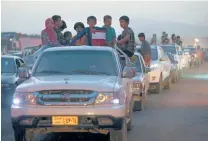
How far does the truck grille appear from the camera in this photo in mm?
8539

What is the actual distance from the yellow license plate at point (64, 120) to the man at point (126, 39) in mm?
5813

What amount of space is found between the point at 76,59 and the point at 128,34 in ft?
15.7

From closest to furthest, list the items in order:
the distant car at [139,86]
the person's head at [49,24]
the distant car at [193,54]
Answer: the distant car at [139,86] → the person's head at [49,24] → the distant car at [193,54]

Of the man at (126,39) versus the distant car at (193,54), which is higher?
the man at (126,39)

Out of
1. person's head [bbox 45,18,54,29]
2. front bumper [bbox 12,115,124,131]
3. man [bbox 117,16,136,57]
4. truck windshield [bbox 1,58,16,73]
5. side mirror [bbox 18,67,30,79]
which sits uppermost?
person's head [bbox 45,18,54,29]

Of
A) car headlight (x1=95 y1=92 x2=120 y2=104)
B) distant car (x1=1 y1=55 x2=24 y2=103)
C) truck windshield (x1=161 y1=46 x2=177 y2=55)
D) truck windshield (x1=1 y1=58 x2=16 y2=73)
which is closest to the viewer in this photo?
car headlight (x1=95 y1=92 x2=120 y2=104)

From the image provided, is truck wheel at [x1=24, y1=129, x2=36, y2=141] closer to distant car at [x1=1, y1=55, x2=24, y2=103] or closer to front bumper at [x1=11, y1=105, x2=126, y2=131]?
front bumper at [x1=11, y1=105, x2=126, y2=131]

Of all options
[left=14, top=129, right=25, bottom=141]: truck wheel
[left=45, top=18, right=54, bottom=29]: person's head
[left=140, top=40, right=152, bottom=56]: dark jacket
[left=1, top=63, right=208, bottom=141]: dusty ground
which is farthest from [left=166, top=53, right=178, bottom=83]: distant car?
[left=14, top=129, right=25, bottom=141]: truck wheel

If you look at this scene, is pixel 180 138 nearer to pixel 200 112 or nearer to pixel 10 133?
pixel 10 133

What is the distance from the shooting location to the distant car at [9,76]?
50.5 feet

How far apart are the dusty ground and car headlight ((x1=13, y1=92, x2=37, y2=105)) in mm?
1453

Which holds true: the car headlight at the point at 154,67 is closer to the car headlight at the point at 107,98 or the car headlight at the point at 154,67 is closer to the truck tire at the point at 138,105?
the truck tire at the point at 138,105

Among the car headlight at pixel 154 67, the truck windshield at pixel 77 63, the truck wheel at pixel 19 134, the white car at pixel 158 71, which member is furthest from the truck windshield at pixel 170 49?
the truck wheel at pixel 19 134

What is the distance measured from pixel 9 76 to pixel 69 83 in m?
7.41
